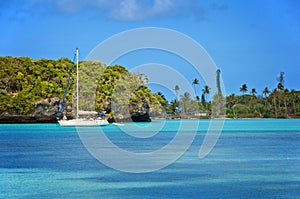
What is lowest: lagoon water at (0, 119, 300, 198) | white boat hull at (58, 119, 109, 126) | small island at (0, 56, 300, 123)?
lagoon water at (0, 119, 300, 198)

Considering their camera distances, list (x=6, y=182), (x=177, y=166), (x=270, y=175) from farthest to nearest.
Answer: (x=177, y=166)
(x=270, y=175)
(x=6, y=182)

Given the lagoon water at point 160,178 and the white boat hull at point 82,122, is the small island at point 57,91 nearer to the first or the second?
the white boat hull at point 82,122

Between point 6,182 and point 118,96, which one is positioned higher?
point 118,96

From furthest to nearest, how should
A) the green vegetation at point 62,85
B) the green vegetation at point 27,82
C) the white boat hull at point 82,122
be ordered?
the green vegetation at point 62,85 → the green vegetation at point 27,82 → the white boat hull at point 82,122

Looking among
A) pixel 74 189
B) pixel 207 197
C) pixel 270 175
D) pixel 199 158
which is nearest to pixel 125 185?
pixel 74 189

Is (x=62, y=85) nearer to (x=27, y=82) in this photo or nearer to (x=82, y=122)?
(x=27, y=82)

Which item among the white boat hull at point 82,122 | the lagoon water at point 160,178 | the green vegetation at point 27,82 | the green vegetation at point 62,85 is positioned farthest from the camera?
the green vegetation at point 62,85

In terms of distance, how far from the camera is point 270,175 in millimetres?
31375

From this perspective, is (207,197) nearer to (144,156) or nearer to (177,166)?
(177,166)

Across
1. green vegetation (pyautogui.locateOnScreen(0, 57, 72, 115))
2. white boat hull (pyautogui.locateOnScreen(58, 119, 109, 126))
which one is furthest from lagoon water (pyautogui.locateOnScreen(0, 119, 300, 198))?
green vegetation (pyautogui.locateOnScreen(0, 57, 72, 115))

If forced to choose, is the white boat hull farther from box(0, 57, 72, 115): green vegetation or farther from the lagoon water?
the lagoon water

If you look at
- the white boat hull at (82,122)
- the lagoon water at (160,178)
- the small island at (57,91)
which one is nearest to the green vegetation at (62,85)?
the small island at (57,91)

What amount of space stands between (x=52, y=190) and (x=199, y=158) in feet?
52.1

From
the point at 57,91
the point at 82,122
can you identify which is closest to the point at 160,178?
the point at 82,122
